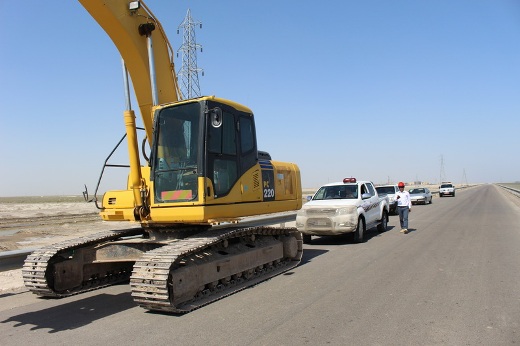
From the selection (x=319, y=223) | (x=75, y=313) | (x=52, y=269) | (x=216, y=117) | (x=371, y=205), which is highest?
(x=216, y=117)

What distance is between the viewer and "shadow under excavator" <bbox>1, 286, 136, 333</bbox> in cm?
545

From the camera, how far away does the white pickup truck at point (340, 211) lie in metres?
11.9

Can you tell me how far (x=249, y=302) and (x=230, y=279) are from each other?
45.5 inches

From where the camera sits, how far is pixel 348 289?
22.1ft

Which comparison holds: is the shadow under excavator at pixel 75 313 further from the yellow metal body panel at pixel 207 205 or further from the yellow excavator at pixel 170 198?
the yellow metal body panel at pixel 207 205

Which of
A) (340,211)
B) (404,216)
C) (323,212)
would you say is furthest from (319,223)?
(404,216)

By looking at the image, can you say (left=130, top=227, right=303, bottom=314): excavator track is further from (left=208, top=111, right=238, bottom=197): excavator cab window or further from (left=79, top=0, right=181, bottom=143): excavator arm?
(left=79, top=0, right=181, bottom=143): excavator arm

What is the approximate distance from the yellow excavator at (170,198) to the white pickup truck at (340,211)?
14.0 ft

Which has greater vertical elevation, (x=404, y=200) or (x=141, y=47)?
(x=141, y=47)

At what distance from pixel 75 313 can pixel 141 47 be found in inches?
178

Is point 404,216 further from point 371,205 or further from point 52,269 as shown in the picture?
point 52,269

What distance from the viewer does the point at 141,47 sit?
718cm

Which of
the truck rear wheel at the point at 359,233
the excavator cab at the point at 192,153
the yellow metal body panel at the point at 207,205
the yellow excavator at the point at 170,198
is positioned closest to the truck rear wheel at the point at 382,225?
A: the truck rear wheel at the point at 359,233

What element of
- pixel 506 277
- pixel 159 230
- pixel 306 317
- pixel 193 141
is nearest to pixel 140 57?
pixel 193 141
